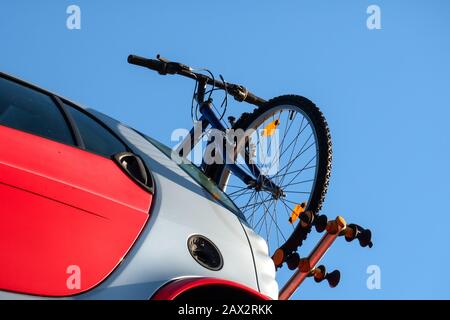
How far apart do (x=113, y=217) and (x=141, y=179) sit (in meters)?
0.23

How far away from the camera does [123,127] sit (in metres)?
2.33

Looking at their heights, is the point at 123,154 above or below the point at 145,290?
above

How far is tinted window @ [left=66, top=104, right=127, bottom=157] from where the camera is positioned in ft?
6.29

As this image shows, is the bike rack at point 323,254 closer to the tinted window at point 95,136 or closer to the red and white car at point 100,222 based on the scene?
the red and white car at point 100,222

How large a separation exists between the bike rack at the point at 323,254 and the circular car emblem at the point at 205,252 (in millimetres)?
1794

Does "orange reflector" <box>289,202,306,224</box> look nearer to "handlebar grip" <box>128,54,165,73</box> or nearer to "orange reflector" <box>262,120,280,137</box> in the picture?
"orange reflector" <box>262,120,280,137</box>

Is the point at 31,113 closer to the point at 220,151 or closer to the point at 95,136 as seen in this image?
the point at 95,136

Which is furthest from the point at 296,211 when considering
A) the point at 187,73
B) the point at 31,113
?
the point at 31,113

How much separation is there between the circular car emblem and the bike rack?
1794 millimetres

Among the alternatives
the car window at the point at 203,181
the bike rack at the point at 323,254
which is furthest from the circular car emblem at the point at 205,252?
the bike rack at the point at 323,254

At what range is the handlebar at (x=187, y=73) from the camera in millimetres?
5156

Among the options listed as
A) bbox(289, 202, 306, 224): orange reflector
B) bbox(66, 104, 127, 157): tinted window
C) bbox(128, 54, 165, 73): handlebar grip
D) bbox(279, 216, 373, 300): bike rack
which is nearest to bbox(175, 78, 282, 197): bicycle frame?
bbox(289, 202, 306, 224): orange reflector
